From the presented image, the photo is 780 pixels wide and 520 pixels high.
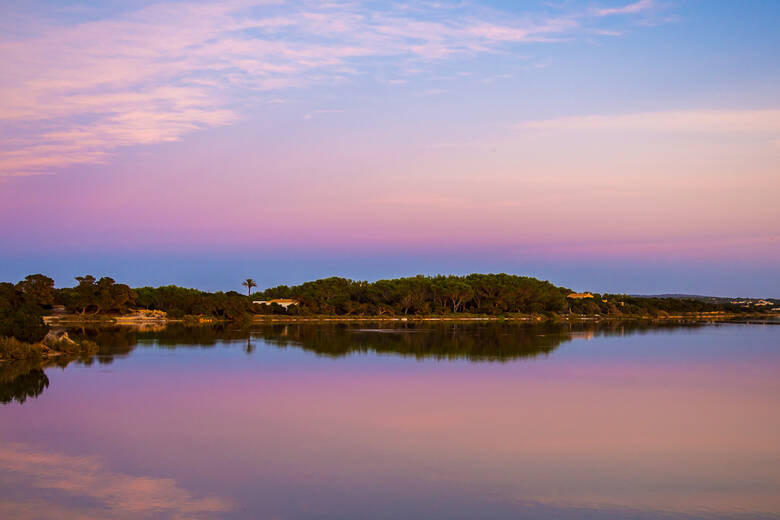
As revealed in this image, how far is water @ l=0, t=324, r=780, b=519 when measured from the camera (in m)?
7.21

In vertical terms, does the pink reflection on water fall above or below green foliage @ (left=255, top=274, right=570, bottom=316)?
below

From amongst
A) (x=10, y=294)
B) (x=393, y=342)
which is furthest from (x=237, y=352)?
(x=10, y=294)

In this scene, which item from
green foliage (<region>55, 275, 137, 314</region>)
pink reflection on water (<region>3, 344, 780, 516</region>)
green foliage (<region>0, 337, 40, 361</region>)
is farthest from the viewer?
green foliage (<region>55, 275, 137, 314</region>)

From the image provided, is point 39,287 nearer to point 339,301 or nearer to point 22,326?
point 339,301

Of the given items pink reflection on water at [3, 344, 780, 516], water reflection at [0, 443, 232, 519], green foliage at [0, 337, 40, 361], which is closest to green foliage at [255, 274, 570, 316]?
green foliage at [0, 337, 40, 361]

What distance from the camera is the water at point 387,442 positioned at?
284 inches

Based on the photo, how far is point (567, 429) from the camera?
37.0 feet

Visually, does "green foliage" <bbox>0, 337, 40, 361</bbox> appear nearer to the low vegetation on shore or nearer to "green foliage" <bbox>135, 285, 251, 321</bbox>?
the low vegetation on shore

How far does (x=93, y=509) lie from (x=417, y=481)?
11.4ft

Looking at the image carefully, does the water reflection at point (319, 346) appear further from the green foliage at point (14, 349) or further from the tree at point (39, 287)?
the tree at point (39, 287)

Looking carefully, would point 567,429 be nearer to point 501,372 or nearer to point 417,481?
point 417,481

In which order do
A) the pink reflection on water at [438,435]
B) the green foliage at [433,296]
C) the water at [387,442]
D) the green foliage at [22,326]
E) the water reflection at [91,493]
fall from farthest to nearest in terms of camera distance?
the green foliage at [433,296]
the green foliage at [22,326]
the pink reflection on water at [438,435]
the water at [387,442]
the water reflection at [91,493]

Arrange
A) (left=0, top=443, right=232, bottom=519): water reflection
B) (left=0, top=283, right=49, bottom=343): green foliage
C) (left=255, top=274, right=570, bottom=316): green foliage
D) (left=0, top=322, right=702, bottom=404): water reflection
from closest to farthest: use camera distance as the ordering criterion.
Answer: (left=0, top=443, right=232, bottom=519): water reflection, (left=0, top=322, right=702, bottom=404): water reflection, (left=0, top=283, right=49, bottom=343): green foliage, (left=255, top=274, right=570, bottom=316): green foliage

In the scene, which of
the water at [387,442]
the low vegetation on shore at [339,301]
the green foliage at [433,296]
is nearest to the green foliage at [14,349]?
the water at [387,442]
